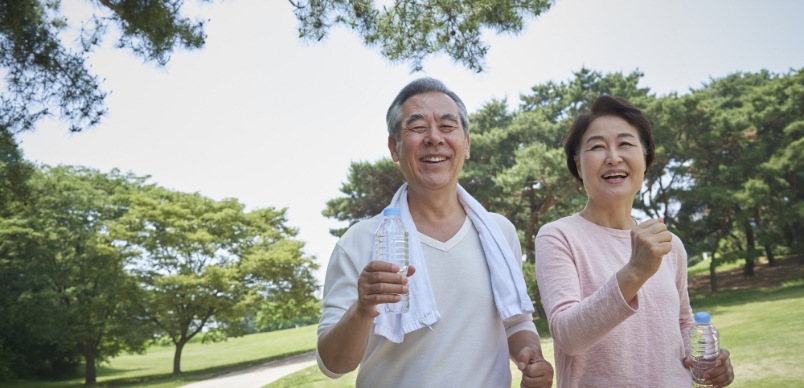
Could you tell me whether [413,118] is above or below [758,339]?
above

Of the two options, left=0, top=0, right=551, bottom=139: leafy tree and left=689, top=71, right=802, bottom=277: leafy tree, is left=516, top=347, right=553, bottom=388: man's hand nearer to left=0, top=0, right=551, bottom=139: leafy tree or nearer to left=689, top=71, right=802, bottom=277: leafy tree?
left=0, top=0, right=551, bottom=139: leafy tree

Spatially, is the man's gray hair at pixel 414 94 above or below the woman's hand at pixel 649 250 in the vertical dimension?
above

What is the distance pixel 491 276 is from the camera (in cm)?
203

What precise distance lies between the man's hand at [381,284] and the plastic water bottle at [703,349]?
0.95m

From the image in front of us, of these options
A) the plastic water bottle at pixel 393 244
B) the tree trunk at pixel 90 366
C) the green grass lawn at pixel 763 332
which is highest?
the plastic water bottle at pixel 393 244

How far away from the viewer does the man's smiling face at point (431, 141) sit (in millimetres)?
2059

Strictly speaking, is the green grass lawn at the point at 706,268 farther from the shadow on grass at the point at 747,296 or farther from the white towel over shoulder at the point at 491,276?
the white towel over shoulder at the point at 491,276

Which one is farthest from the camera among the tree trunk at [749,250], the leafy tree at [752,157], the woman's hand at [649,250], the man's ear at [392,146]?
the tree trunk at [749,250]

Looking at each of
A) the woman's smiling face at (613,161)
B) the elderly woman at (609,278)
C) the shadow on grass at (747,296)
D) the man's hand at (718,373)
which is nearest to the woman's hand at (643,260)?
the elderly woman at (609,278)

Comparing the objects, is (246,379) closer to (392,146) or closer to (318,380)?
(318,380)

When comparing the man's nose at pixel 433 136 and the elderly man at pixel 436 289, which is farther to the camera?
the man's nose at pixel 433 136

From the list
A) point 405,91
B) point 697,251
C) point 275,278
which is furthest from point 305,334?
point 405,91

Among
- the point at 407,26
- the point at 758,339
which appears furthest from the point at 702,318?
the point at 758,339

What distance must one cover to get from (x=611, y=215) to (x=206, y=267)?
21041 millimetres
